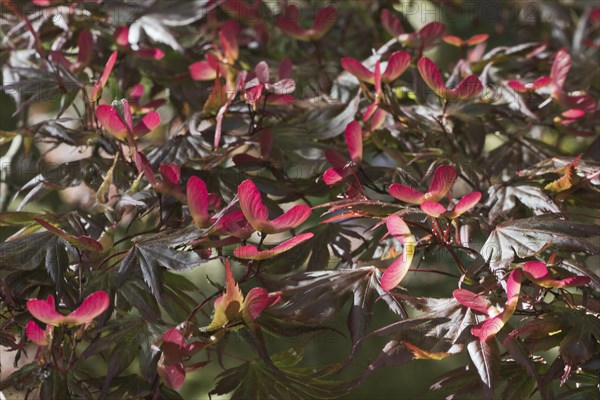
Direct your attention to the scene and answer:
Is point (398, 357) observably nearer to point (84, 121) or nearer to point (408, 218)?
point (408, 218)

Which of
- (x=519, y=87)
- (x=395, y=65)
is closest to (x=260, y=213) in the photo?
(x=395, y=65)

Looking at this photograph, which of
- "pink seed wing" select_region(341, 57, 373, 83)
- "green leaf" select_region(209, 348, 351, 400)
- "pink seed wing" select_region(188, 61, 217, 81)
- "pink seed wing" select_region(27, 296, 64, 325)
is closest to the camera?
"pink seed wing" select_region(27, 296, 64, 325)

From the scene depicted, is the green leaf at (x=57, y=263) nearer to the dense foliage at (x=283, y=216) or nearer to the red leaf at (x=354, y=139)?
the dense foliage at (x=283, y=216)

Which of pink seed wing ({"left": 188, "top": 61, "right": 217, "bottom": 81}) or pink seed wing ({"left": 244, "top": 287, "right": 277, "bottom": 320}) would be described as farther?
pink seed wing ({"left": 188, "top": 61, "right": 217, "bottom": 81})

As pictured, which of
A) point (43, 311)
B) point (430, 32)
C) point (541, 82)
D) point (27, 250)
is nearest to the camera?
point (43, 311)

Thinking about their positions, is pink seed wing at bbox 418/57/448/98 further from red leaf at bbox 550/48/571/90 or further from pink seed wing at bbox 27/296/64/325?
pink seed wing at bbox 27/296/64/325

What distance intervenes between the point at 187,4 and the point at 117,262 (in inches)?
24.3

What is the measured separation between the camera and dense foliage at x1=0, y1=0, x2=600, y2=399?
2.30 feet

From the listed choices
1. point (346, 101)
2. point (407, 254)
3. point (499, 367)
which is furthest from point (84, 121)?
point (499, 367)

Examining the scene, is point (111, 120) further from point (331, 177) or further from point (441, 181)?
point (441, 181)

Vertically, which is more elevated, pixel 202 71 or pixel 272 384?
pixel 202 71

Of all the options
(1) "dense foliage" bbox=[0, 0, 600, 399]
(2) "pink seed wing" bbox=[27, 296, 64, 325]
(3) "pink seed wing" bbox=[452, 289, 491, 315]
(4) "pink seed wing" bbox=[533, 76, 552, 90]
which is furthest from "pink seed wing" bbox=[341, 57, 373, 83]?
(2) "pink seed wing" bbox=[27, 296, 64, 325]

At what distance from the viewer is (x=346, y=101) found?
107 cm

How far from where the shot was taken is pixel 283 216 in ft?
2.33
